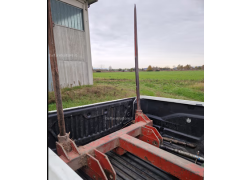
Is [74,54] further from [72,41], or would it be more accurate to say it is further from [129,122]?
[129,122]

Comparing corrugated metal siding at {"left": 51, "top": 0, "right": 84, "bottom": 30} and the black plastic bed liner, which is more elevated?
corrugated metal siding at {"left": 51, "top": 0, "right": 84, "bottom": 30}

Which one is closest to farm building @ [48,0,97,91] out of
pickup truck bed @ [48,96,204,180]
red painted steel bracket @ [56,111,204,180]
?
pickup truck bed @ [48,96,204,180]

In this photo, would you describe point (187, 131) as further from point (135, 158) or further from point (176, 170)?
point (176, 170)

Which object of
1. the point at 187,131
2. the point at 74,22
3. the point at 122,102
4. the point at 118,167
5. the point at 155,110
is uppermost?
the point at 74,22

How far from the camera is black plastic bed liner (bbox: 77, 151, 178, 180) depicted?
1727 mm

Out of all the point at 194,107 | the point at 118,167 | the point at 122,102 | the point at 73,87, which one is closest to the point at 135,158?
the point at 118,167

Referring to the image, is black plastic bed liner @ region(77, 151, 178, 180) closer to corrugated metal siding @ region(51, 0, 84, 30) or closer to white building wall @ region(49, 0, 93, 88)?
white building wall @ region(49, 0, 93, 88)

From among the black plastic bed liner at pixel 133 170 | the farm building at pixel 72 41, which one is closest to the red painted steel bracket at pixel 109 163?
the black plastic bed liner at pixel 133 170

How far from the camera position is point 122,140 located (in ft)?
5.92

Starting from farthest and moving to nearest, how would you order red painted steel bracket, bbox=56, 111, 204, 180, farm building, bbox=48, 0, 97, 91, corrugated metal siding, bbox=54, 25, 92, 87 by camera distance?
corrugated metal siding, bbox=54, 25, 92, 87 → farm building, bbox=48, 0, 97, 91 → red painted steel bracket, bbox=56, 111, 204, 180

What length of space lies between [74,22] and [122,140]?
8.15 meters

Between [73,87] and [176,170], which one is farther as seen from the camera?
[73,87]

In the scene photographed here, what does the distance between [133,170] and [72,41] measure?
776 centimetres

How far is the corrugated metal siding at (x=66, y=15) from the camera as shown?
6.84 m
